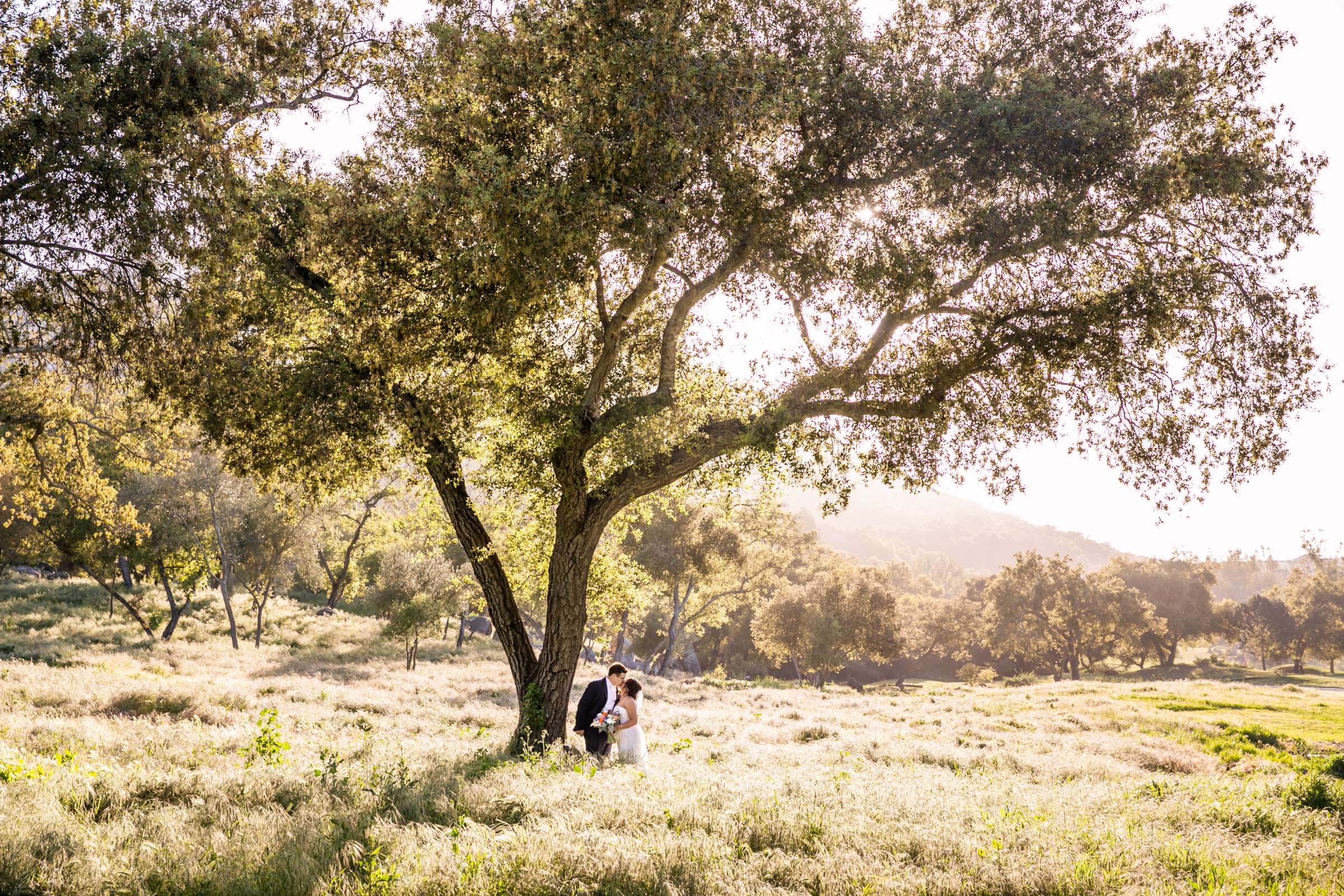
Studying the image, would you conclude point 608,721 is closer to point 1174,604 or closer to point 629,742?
point 629,742

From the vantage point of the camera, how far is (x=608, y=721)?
12062 mm

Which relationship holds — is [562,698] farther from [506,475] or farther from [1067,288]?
[1067,288]

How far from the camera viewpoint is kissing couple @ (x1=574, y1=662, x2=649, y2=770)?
12070 mm

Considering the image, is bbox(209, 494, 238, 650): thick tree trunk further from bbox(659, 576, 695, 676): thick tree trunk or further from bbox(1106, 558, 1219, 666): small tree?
bbox(1106, 558, 1219, 666): small tree

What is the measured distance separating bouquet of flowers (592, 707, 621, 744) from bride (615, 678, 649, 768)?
53 millimetres

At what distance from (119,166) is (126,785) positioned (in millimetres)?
7149

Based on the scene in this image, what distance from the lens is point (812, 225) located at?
37.8 feet

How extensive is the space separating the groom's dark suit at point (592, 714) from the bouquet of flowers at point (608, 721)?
119 mm

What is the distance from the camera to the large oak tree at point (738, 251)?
31.1ft

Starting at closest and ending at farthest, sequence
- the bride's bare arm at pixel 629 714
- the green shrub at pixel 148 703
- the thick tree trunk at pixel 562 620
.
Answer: the bride's bare arm at pixel 629 714
the thick tree trunk at pixel 562 620
the green shrub at pixel 148 703

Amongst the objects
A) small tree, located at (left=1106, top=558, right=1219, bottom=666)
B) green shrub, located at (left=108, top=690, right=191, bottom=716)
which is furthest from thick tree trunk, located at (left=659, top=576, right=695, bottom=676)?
small tree, located at (left=1106, top=558, right=1219, bottom=666)

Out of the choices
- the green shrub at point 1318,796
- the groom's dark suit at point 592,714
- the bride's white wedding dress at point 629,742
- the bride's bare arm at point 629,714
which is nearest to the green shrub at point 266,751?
the groom's dark suit at point 592,714

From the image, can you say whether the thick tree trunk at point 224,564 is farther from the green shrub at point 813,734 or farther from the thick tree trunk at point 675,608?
the green shrub at point 813,734

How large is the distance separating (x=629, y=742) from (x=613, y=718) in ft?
1.65
